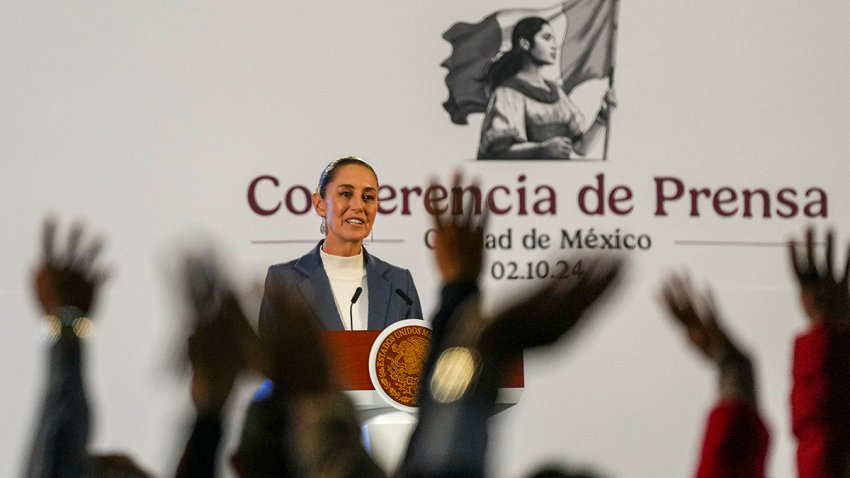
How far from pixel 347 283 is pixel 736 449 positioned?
1636 mm

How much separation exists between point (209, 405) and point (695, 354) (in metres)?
3.26

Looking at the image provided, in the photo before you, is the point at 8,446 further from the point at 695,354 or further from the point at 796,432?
the point at 796,432

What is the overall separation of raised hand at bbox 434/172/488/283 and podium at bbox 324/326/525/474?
1.32 meters

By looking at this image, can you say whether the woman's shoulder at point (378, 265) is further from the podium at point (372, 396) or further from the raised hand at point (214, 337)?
the raised hand at point (214, 337)

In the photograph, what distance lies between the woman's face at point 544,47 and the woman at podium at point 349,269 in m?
1.09

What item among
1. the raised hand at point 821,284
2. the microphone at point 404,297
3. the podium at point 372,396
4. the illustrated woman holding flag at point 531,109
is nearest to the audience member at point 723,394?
the raised hand at point 821,284

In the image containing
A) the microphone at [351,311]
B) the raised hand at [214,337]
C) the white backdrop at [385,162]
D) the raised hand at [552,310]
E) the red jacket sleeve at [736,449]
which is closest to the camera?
the raised hand at [552,310]

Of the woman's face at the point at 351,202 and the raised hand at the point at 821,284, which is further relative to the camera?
the raised hand at the point at 821,284

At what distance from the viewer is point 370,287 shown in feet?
14.3

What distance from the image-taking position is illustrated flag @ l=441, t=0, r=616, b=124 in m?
4.96

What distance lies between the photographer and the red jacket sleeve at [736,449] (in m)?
3.00

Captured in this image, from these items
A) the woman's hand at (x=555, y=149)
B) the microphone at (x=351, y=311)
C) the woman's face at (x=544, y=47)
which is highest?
the woman's face at (x=544, y=47)

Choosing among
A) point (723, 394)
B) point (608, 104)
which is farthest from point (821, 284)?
point (608, 104)

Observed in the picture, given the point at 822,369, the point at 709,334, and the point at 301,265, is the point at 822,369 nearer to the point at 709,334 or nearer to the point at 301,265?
the point at 709,334
